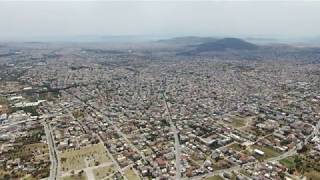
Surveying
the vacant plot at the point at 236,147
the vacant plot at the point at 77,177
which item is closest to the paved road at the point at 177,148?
the vacant plot at the point at 236,147

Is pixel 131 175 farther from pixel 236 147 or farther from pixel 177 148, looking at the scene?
pixel 236 147

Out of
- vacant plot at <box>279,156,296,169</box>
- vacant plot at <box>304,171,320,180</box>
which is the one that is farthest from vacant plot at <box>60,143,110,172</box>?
vacant plot at <box>304,171,320,180</box>

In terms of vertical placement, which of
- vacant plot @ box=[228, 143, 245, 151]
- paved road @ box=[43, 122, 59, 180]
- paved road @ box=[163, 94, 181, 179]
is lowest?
paved road @ box=[43, 122, 59, 180]

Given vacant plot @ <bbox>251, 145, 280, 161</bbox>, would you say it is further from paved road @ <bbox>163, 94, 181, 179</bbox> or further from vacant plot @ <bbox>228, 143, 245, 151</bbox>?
paved road @ <bbox>163, 94, 181, 179</bbox>

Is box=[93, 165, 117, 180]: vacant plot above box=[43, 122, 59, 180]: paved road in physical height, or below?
above

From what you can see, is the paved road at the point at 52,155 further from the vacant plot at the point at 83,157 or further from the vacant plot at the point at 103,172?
the vacant plot at the point at 103,172

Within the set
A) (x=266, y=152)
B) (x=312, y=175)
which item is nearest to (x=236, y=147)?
(x=266, y=152)

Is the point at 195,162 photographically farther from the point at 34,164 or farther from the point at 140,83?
the point at 140,83

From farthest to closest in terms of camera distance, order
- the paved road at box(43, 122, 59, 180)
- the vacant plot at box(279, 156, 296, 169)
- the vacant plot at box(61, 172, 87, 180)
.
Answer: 1. the vacant plot at box(279, 156, 296, 169)
2. the paved road at box(43, 122, 59, 180)
3. the vacant plot at box(61, 172, 87, 180)

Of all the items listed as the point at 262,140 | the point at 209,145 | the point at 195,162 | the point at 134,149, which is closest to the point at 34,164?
the point at 134,149
